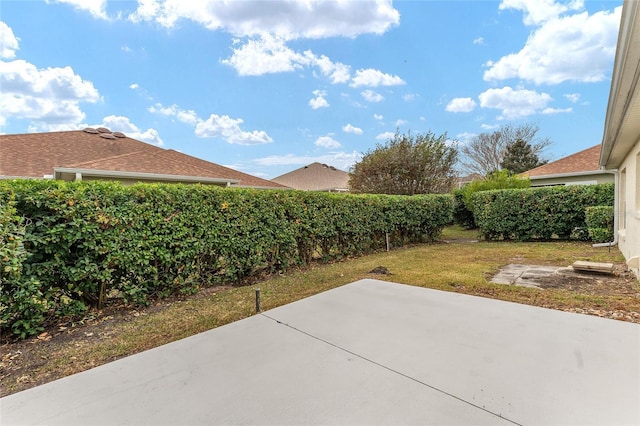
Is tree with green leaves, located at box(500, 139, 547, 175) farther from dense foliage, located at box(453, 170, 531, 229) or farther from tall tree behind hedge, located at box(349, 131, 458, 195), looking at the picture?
dense foliage, located at box(453, 170, 531, 229)

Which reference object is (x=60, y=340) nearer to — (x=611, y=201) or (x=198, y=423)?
(x=198, y=423)

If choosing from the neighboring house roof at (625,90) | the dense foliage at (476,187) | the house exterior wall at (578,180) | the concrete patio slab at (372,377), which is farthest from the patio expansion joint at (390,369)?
the house exterior wall at (578,180)

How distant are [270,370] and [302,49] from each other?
505 inches

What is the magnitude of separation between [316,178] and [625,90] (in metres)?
23.3

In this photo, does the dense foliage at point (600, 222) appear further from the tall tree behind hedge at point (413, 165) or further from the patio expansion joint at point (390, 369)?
the patio expansion joint at point (390, 369)

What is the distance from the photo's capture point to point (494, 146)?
2656 cm

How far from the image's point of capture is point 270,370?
2.15 m

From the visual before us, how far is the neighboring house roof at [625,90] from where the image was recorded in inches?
73.7

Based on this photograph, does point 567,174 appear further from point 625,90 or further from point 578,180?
point 625,90

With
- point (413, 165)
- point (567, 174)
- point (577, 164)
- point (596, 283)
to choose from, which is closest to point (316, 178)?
point (413, 165)

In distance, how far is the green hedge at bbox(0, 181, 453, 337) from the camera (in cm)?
307

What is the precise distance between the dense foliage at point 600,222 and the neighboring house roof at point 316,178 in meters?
16.0

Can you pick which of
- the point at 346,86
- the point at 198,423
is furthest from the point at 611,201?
the point at 198,423

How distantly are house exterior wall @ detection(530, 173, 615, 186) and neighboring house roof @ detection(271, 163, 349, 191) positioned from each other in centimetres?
1265
